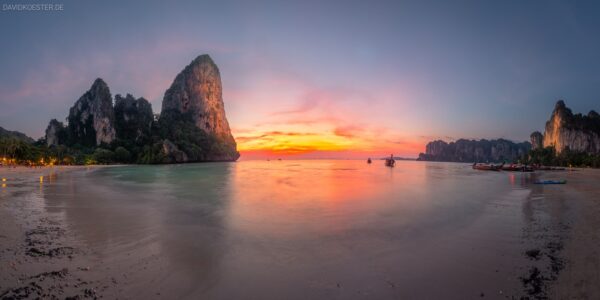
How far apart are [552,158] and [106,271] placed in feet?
515

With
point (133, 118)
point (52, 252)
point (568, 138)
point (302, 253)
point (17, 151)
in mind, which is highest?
point (133, 118)

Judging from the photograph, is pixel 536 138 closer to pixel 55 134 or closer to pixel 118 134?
pixel 118 134

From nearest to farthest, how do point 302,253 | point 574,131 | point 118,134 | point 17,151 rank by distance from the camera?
point 302,253
point 17,151
point 574,131
point 118,134

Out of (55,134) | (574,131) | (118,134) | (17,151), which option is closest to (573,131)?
(574,131)

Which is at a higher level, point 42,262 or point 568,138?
point 568,138

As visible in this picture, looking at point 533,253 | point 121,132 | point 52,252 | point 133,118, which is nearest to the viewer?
point 52,252

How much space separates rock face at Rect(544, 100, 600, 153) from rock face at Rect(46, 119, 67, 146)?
809 ft

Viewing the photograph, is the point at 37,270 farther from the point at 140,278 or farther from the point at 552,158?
the point at 552,158

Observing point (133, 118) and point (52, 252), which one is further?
point (133, 118)

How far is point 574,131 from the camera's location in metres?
138

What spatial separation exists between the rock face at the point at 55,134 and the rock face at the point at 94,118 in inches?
120

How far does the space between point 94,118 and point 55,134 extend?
2152 centimetres

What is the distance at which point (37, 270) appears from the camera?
6.75m

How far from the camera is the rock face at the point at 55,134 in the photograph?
14775 centimetres
